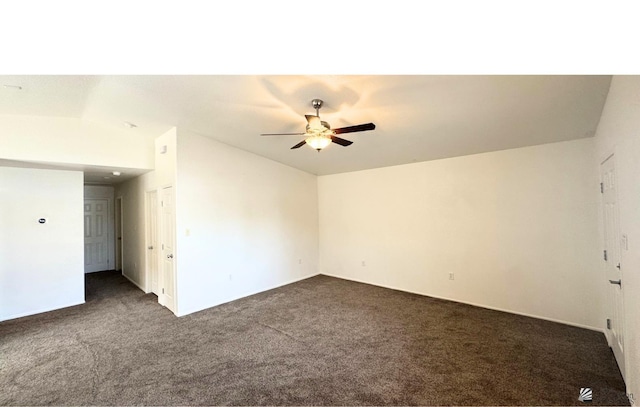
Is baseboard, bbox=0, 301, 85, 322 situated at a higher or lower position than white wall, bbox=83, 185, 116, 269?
lower

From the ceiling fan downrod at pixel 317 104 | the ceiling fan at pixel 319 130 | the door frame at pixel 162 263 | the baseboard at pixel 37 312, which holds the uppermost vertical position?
the ceiling fan downrod at pixel 317 104

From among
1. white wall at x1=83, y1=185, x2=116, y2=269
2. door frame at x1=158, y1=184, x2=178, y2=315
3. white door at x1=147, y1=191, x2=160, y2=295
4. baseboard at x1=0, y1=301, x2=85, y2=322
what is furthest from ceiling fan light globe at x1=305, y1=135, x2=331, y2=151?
white wall at x1=83, y1=185, x2=116, y2=269

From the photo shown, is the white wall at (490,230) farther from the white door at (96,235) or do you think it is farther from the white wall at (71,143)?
the white door at (96,235)

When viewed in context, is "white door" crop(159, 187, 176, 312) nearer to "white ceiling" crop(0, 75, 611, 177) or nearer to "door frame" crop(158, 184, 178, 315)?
"door frame" crop(158, 184, 178, 315)

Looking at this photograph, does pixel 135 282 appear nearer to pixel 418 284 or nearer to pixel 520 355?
pixel 418 284

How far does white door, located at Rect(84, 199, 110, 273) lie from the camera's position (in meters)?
6.32

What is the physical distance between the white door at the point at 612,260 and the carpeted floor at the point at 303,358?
0.21 metres

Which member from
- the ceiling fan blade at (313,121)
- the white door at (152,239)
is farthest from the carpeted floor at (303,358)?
the ceiling fan blade at (313,121)

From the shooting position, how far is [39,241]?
13.2ft

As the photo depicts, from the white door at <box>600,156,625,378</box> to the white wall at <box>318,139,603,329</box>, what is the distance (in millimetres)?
449

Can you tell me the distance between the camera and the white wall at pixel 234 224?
390 centimetres

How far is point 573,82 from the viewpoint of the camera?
82.4 inches

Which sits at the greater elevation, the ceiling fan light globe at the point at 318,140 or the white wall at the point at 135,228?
the ceiling fan light globe at the point at 318,140

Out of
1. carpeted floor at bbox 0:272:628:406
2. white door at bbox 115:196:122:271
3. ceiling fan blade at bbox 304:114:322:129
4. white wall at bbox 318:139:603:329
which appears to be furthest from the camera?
white door at bbox 115:196:122:271
